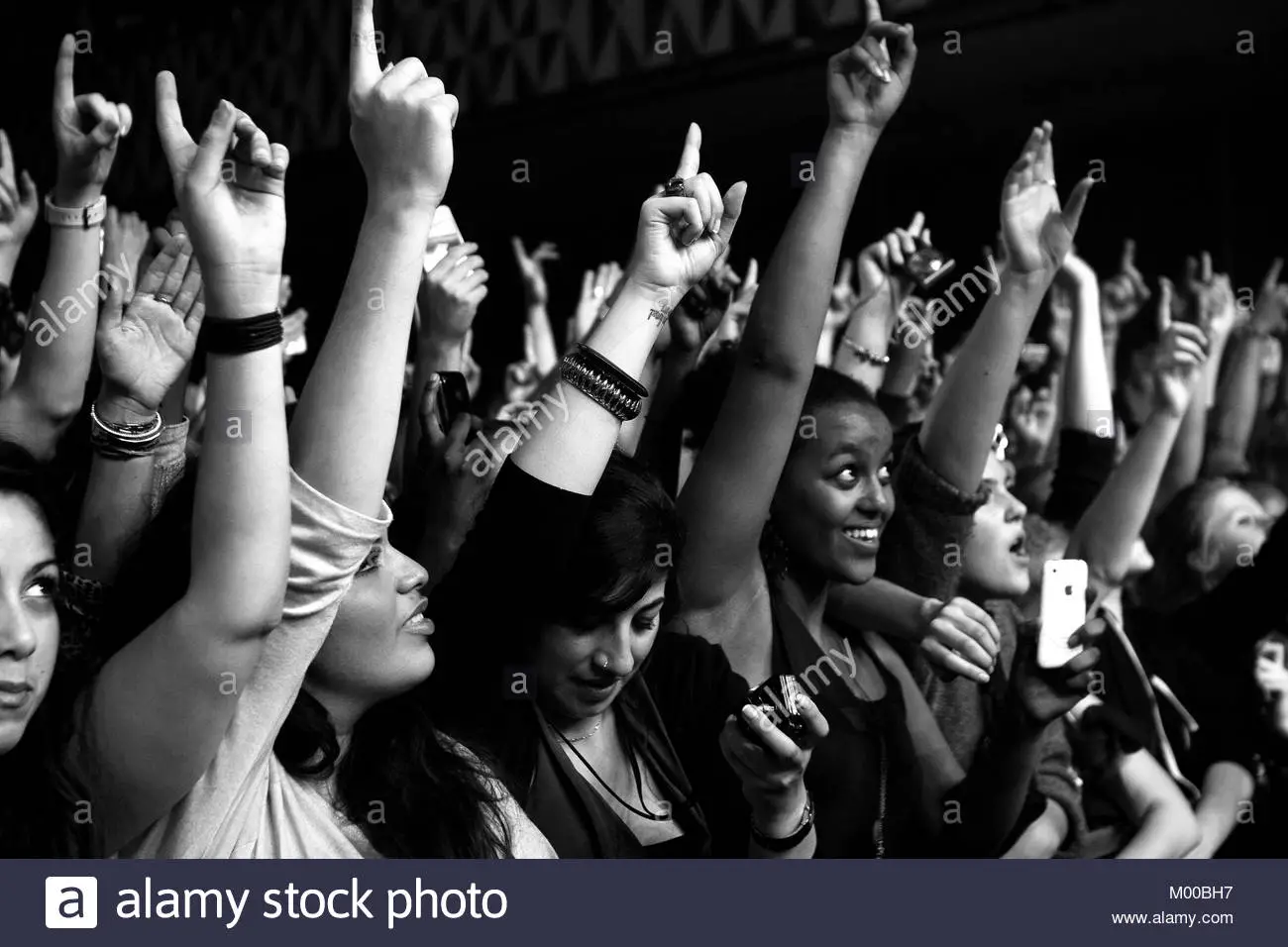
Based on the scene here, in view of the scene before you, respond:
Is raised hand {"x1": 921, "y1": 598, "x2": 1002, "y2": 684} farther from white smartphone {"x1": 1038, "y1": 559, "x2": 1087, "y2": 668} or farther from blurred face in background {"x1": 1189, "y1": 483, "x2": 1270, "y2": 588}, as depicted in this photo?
blurred face in background {"x1": 1189, "y1": 483, "x2": 1270, "y2": 588}

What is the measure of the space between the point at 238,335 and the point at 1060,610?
42.4 inches

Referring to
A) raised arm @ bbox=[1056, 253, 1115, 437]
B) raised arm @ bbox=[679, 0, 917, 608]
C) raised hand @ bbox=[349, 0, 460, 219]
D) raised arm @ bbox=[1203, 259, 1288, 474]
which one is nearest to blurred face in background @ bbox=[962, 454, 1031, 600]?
raised arm @ bbox=[1056, 253, 1115, 437]

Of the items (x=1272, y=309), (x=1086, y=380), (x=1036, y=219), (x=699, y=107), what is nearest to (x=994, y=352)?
(x=1036, y=219)

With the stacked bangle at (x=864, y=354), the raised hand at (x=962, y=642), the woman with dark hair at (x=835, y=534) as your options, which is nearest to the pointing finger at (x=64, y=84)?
the woman with dark hair at (x=835, y=534)

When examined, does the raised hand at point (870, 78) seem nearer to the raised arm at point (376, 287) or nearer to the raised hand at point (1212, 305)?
the raised arm at point (376, 287)

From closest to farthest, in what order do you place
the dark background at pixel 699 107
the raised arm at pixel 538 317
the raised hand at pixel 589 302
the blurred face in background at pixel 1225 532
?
the blurred face in background at pixel 1225 532 < the raised hand at pixel 589 302 < the raised arm at pixel 538 317 < the dark background at pixel 699 107

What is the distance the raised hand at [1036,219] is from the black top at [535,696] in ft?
2.58

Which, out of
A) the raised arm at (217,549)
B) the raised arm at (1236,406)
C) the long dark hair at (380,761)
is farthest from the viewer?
the raised arm at (1236,406)

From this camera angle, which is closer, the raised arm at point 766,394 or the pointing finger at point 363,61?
the pointing finger at point 363,61

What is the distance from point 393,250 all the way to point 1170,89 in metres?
4.30

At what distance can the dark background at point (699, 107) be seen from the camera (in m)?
4.55

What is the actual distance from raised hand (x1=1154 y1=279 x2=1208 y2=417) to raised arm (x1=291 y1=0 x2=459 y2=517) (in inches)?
57.4

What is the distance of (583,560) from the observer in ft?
5.03

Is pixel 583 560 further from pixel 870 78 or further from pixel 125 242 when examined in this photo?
pixel 125 242
